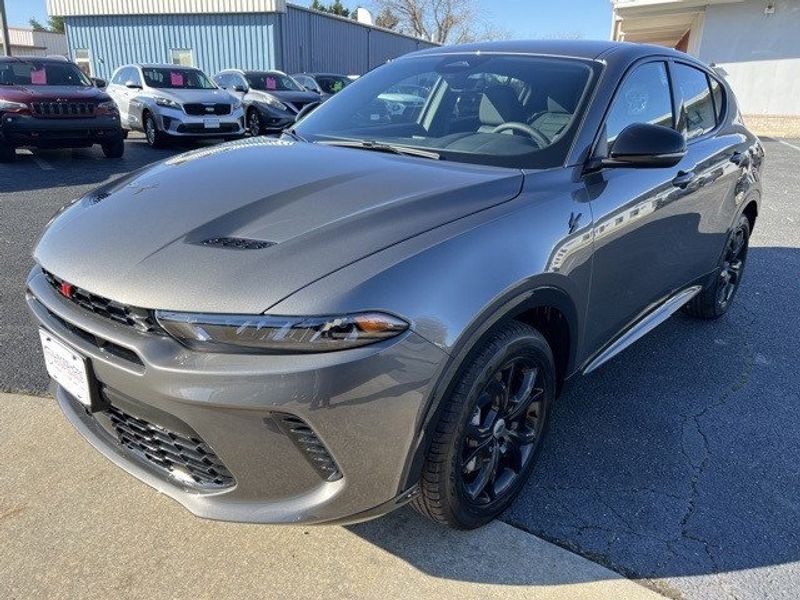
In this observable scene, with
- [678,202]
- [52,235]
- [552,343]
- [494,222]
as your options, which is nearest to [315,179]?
[494,222]

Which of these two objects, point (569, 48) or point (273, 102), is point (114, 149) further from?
point (569, 48)

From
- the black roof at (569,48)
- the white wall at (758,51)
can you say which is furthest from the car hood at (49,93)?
the white wall at (758,51)

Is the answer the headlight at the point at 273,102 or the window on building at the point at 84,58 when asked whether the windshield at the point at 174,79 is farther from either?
the window on building at the point at 84,58

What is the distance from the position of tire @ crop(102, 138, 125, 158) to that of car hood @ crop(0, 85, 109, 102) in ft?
2.43

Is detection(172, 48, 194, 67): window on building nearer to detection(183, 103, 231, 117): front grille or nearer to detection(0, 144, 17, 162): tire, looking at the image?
detection(183, 103, 231, 117): front grille

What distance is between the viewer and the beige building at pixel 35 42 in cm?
4281

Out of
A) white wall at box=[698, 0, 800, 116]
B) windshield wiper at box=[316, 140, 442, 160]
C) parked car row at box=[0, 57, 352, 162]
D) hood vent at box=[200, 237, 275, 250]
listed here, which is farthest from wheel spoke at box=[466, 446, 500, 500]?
white wall at box=[698, 0, 800, 116]

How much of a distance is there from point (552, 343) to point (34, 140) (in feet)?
30.9

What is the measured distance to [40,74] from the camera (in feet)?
32.6

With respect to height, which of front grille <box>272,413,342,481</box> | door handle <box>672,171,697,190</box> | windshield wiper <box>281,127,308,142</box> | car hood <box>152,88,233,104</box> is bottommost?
car hood <box>152,88,233,104</box>

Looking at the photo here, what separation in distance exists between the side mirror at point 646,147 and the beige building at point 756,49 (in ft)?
58.6

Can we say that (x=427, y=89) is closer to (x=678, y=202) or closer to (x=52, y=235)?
(x=678, y=202)

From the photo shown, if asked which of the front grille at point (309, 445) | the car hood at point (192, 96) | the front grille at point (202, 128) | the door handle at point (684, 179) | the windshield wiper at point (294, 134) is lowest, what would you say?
the front grille at point (202, 128)

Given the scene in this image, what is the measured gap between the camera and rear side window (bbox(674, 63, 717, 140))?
11.2ft
